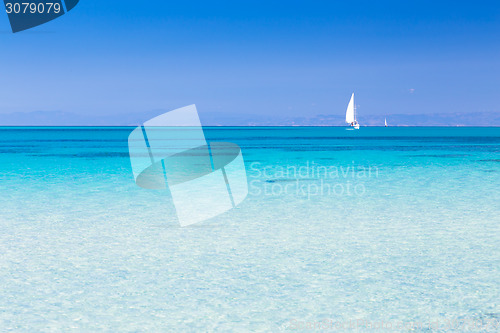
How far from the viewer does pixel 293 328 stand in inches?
160

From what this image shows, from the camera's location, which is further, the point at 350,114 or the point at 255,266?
the point at 350,114

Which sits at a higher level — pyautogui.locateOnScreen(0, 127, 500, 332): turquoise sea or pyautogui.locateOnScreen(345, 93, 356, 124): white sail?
pyautogui.locateOnScreen(0, 127, 500, 332): turquoise sea

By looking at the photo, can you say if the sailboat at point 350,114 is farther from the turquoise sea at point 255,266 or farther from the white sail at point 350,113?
the turquoise sea at point 255,266

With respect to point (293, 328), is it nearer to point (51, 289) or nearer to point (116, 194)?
point (51, 289)

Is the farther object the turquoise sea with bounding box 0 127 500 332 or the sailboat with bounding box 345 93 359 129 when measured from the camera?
the sailboat with bounding box 345 93 359 129

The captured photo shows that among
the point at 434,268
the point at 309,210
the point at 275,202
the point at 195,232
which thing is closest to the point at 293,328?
the point at 434,268

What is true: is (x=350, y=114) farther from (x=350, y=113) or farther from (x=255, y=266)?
(x=255, y=266)

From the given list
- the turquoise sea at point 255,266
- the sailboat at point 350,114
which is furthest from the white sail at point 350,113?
the turquoise sea at point 255,266

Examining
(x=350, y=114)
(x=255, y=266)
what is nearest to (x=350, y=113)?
(x=350, y=114)

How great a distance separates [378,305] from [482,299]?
896 mm

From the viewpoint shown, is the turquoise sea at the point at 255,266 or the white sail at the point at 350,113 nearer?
the turquoise sea at the point at 255,266

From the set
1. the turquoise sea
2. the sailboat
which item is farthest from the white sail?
the turquoise sea

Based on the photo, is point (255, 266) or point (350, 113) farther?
point (350, 113)

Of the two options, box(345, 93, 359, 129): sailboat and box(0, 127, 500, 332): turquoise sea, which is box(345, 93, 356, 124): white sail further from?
box(0, 127, 500, 332): turquoise sea
